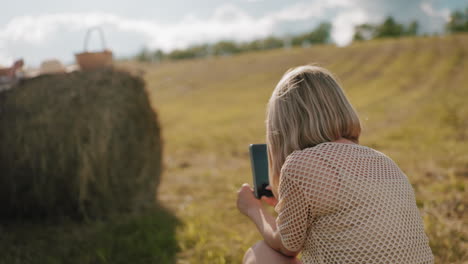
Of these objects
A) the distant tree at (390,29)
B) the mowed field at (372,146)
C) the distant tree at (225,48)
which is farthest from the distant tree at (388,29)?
the mowed field at (372,146)

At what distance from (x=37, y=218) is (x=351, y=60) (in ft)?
101

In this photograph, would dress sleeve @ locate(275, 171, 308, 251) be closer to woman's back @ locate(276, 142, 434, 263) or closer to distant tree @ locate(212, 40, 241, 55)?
woman's back @ locate(276, 142, 434, 263)

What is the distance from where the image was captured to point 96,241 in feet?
10.3

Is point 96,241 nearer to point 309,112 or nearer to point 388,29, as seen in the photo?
point 309,112

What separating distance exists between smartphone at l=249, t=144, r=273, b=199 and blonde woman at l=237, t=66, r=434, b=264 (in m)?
0.29

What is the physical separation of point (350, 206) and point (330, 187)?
4.6 inches

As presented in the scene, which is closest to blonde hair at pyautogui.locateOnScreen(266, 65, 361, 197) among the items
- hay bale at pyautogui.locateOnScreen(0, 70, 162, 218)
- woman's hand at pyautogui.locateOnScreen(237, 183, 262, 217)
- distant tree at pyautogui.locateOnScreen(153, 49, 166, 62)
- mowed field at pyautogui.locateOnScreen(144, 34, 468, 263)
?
mowed field at pyautogui.locateOnScreen(144, 34, 468, 263)

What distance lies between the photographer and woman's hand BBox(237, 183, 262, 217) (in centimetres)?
202

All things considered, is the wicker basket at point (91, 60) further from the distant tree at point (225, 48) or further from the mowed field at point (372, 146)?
the distant tree at point (225, 48)

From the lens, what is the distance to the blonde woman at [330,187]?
1.43m

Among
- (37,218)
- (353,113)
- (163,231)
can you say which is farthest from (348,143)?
(37,218)

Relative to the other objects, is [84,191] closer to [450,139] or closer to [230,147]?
[230,147]

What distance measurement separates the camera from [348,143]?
157 cm

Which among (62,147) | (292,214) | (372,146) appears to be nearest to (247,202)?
(292,214)
